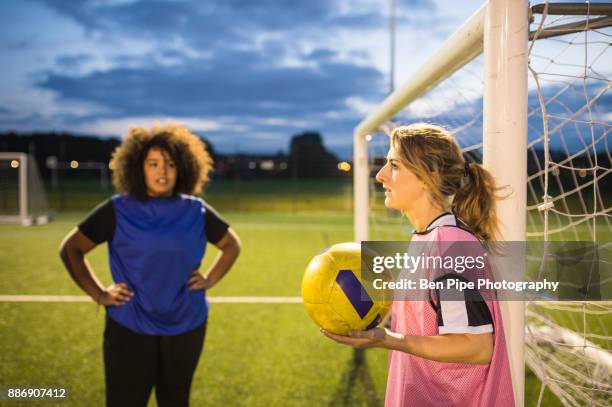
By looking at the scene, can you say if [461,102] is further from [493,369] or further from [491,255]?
[493,369]

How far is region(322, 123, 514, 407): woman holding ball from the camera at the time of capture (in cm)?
126

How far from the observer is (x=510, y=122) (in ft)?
4.91

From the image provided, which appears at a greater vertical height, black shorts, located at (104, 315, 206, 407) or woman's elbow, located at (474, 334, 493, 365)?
woman's elbow, located at (474, 334, 493, 365)

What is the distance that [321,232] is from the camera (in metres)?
13.4

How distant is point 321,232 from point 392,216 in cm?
346

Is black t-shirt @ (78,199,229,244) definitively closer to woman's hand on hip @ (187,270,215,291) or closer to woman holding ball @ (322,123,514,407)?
woman's hand on hip @ (187,270,215,291)

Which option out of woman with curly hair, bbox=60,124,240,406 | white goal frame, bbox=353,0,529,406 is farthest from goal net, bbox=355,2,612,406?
woman with curly hair, bbox=60,124,240,406

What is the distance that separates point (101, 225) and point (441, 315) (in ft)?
6.23

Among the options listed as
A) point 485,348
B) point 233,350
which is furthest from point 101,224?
point 233,350

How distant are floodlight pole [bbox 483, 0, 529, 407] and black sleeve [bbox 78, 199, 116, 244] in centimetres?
193

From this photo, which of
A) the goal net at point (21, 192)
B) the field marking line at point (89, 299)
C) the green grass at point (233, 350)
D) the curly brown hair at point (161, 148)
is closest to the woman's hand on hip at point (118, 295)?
the curly brown hair at point (161, 148)

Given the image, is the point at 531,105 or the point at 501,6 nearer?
the point at 501,6

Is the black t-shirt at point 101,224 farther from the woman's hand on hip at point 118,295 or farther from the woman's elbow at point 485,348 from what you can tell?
the woman's elbow at point 485,348

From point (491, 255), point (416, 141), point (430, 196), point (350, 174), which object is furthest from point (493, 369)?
point (350, 174)
